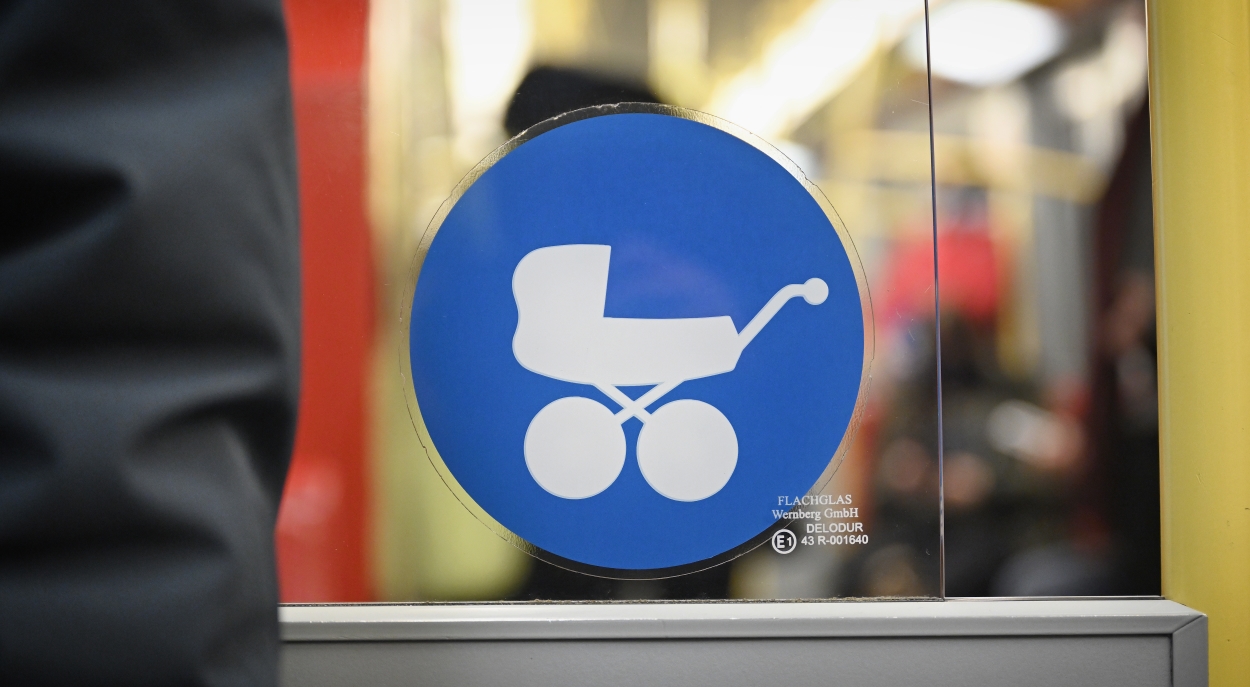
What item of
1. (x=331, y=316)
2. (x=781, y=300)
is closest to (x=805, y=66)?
(x=781, y=300)

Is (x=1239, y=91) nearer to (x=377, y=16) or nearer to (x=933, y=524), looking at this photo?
(x=933, y=524)

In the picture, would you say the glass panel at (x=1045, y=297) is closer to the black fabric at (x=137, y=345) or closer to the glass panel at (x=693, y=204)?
the glass panel at (x=693, y=204)

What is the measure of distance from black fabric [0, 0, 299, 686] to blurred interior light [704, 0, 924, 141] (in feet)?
4.11

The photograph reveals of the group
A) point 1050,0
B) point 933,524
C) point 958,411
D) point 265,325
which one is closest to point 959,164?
point 1050,0

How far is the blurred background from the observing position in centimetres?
149

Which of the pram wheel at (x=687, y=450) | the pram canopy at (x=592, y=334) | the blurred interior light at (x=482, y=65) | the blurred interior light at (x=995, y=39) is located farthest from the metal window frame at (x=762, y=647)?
the blurred interior light at (x=995, y=39)

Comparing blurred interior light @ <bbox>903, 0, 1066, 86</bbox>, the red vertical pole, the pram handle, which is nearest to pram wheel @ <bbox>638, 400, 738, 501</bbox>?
the pram handle

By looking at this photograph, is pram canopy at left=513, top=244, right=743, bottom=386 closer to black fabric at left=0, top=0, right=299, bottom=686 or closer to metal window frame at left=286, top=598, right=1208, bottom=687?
metal window frame at left=286, top=598, right=1208, bottom=687

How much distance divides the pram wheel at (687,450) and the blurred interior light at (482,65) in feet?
2.00

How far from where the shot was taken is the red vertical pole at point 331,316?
1506 mm

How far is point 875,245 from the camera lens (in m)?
1.51

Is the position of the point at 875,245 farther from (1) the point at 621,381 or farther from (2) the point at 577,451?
(2) the point at 577,451

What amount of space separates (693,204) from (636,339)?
277 millimetres

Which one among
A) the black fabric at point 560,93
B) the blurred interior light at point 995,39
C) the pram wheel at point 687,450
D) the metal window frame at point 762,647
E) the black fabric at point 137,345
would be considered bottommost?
the metal window frame at point 762,647
